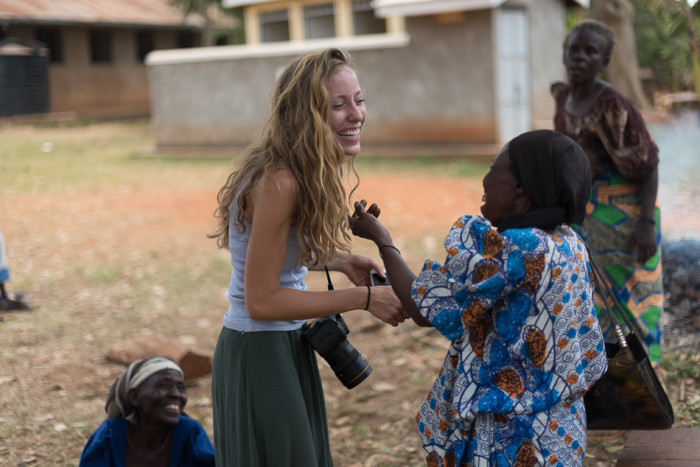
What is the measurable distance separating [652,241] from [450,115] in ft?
37.5

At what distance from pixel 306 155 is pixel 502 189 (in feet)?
1.89

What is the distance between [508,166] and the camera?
2.16m

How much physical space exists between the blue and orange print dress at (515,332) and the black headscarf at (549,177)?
0.05 metres

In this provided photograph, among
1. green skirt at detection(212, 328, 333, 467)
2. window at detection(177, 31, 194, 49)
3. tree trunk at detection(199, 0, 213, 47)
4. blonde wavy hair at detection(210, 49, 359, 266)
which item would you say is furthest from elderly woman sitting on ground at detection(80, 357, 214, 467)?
window at detection(177, 31, 194, 49)

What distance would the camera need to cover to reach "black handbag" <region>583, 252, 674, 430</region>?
2469mm

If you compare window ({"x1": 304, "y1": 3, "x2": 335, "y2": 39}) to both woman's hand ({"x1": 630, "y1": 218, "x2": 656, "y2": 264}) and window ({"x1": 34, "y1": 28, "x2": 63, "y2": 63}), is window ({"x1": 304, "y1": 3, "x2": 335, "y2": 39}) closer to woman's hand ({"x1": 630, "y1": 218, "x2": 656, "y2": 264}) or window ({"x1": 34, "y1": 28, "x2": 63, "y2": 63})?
window ({"x1": 34, "y1": 28, "x2": 63, "y2": 63})

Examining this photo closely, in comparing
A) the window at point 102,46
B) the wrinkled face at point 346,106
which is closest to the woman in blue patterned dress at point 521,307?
the wrinkled face at point 346,106

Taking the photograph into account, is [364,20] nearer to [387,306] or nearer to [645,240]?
[645,240]

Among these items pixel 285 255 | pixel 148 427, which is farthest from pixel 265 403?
pixel 148 427

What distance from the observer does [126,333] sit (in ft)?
20.4

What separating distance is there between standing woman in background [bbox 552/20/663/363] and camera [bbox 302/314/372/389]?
6.27 feet

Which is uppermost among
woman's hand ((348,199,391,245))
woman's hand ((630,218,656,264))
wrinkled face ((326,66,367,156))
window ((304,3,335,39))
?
window ((304,3,335,39))

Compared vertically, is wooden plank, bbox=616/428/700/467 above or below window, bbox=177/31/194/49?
below

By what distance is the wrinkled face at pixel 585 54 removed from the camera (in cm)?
398
